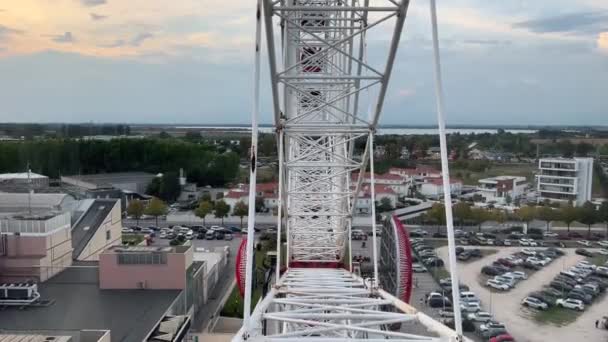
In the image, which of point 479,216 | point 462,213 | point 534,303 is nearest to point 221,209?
point 462,213

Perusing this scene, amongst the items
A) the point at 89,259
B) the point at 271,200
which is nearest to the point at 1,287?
the point at 89,259

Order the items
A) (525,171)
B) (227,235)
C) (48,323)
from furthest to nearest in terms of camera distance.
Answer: (525,171), (227,235), (48,323)

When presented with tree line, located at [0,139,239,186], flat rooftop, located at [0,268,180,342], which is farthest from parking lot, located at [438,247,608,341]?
tree line, located at [0,139,239,186]

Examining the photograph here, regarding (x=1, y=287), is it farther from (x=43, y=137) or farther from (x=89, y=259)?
(x=43, y=137)

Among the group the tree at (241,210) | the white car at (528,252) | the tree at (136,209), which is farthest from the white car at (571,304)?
the tree at (136,209)

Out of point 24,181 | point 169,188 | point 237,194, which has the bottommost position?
point 169,188

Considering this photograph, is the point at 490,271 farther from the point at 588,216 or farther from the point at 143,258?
the point at 143,258

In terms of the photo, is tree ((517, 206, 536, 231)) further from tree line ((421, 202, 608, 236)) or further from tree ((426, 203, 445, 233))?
tree ((426, 203, 445, 233))
